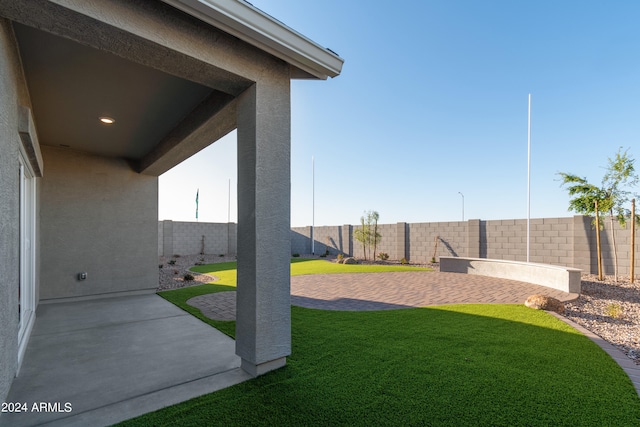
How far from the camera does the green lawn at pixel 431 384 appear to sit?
2.22 metres

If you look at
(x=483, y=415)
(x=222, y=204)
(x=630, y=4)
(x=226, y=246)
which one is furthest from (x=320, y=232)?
(x=483, y=415)

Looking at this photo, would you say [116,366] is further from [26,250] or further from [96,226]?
[96,226]

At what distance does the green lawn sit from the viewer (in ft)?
7.29

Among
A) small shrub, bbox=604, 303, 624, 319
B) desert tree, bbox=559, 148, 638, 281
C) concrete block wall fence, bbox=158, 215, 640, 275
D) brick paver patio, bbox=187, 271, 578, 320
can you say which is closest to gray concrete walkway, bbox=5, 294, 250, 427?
brick paver patio, bbox=187, 271, 578, 320

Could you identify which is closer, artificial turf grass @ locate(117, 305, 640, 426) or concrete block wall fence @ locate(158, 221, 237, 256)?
artificial turf grass @ locate(117, 305, 640, 426)

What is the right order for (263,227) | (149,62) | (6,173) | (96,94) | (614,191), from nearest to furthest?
1. (6,173)
2. (149,62)
3. (263,227)
4. (96,94)
5. (614,191)

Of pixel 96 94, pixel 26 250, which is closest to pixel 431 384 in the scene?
pixel 96 94

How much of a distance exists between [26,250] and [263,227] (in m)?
4.10

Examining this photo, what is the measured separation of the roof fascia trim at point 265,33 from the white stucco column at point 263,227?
1.15 ft

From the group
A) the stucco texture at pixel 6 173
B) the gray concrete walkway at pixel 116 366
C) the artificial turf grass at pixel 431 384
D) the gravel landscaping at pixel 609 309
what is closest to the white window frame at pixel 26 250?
the gray concrete walkway at pixel 116 366

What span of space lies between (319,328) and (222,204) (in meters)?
24.5

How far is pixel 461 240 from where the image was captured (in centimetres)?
1282

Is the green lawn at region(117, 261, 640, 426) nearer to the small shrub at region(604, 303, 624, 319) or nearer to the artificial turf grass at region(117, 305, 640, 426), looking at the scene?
the artificial turf grass at region(117, 305, 640, 426)

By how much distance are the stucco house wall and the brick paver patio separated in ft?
7.01
